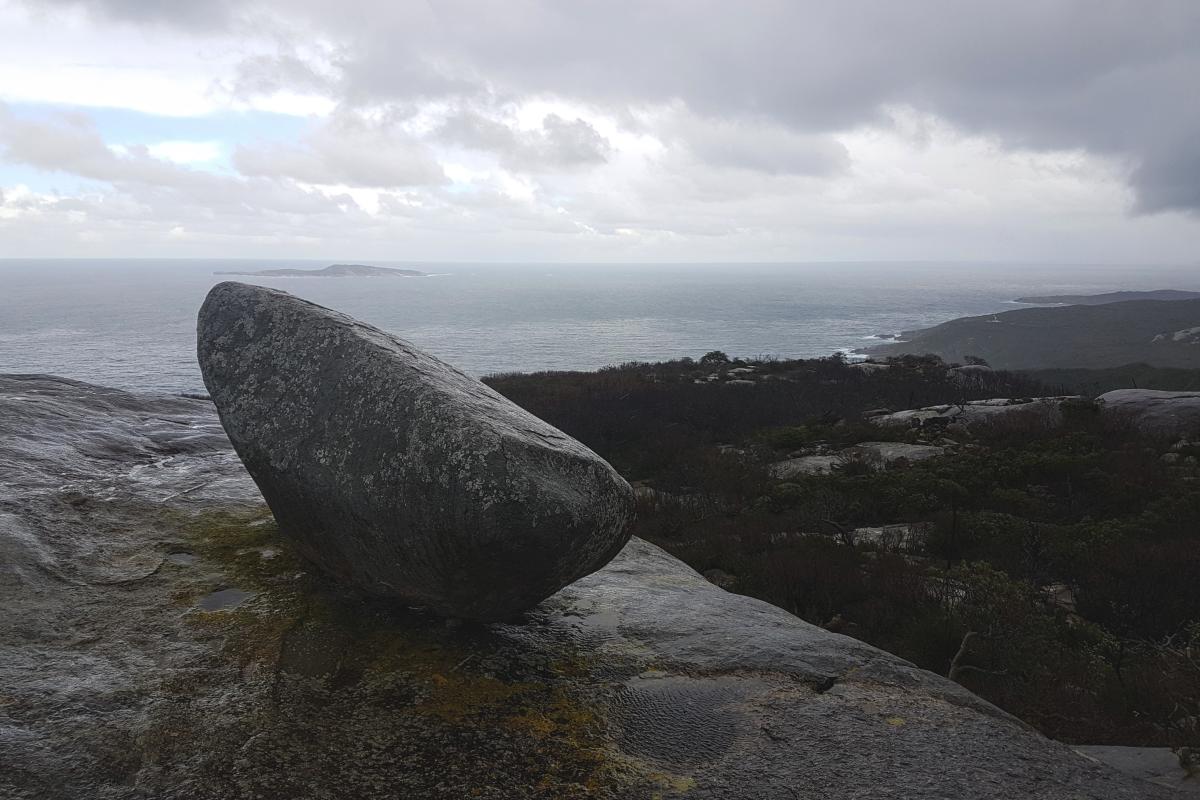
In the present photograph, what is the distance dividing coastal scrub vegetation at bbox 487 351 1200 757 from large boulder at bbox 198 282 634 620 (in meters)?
4.00

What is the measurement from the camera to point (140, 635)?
423 centimetres

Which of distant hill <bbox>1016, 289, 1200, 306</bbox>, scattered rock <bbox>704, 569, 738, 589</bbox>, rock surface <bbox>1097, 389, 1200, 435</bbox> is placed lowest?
scattered rock <bbox>704, 569, 738, 589</bbox>

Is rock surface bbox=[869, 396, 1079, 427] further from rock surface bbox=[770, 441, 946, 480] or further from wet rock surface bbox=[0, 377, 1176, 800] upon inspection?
wet rock surface bbox=[0, 377, 1176, 800]

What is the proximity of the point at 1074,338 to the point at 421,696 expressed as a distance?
104 m

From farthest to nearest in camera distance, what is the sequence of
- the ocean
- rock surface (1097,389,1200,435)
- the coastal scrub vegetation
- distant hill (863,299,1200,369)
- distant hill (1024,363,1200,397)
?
distant hill (863,299,1200,369) → the ocean → distant hill (1024,363,1200,397) → rock surface (1097,389,1200,435) → the coastal scrub vegetation

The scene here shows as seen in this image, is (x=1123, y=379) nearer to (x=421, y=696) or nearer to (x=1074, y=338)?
(x=1074, y=338)

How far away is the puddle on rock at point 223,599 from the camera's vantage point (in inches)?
184

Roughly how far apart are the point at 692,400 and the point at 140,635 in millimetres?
23961

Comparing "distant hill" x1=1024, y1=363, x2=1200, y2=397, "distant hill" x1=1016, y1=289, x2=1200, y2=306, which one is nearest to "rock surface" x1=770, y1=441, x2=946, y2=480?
"distant hill" x1=1024, y1=363, x2=1200, y2=397

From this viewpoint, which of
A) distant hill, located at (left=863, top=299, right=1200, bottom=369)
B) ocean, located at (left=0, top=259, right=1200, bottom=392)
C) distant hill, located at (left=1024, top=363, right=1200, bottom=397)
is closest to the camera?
distant hill, located at (left=1024, top=363, right=1200, bottom=397)

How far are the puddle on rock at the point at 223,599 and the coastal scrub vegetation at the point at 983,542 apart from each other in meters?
5.75

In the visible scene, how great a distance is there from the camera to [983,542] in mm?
10641

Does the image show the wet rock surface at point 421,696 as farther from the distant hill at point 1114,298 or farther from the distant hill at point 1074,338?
the distant hill at point 1114,298

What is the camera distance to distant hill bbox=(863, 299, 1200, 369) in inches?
2901
